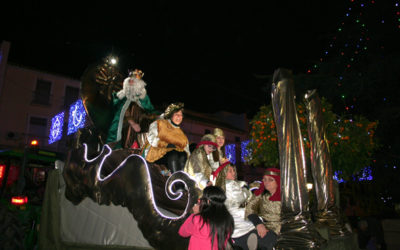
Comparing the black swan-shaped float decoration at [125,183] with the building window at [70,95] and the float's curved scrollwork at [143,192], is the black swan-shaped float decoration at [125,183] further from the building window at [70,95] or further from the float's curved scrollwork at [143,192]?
the building window at [70,95]

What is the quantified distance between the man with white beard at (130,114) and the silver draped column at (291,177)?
2878 millimetres

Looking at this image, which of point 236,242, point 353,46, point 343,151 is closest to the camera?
point 236,242

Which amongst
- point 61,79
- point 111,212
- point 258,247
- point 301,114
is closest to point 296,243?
point 258,247

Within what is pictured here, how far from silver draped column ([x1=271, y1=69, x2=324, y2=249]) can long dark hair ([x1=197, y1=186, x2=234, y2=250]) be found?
4.09 ft

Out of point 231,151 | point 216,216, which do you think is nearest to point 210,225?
point 216,216

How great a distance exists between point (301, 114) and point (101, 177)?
513 cm

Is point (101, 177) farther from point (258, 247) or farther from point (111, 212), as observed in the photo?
point (258, 247)

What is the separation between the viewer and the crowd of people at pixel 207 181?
289 centimetres

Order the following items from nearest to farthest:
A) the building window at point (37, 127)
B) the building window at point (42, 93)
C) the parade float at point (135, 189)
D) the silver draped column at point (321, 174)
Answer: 1. the parade float at point (135, 189)
2. the silver draped column at point (321, 174)
3. the building window at point (37, 127)
4. the building window at point (42, 93)

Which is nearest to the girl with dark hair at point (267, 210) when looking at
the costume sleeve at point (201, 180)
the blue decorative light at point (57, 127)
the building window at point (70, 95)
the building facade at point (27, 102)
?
the costume sleeve at point (201, 180)

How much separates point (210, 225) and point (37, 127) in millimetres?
22741

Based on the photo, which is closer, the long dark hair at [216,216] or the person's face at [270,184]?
the long dark hair at [216,216]

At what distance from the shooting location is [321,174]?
592 cm

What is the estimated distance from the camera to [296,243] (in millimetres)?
3705
